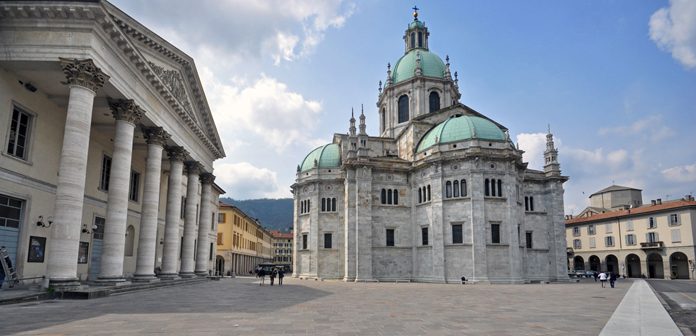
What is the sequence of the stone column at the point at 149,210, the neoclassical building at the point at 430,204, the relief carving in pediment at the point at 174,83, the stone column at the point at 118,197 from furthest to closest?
the neoclassical building at the point at 430,204 → the stone column at the point at 149,210 → the relief carving in pediment at the point at 174,83 → the stone column at the point at 118,197

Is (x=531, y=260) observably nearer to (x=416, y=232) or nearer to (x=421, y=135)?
(x=416, y=232)

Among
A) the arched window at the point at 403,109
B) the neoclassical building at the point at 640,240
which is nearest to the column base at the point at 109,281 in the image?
the arched window at the point at 403,109

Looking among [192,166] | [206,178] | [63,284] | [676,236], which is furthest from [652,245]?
[63,284]

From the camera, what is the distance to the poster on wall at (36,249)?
21.0m

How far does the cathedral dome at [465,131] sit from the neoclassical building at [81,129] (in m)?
25.5

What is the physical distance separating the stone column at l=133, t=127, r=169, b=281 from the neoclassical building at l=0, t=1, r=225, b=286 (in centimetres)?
6

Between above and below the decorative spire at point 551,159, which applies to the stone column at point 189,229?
below

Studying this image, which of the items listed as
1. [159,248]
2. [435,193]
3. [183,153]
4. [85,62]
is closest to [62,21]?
[85,62]

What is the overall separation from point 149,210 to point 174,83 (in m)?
7.92

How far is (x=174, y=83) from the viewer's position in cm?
2780

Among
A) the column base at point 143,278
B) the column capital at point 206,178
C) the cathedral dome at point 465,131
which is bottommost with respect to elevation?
the column base at point 143,278

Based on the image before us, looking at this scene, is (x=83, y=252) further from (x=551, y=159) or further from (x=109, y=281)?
(x=551, y=159)

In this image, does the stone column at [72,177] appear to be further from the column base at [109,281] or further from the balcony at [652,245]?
the balcony at [652,245]

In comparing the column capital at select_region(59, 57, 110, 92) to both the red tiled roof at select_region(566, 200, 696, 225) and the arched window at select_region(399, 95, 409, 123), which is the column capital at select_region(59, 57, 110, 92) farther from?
the red tiled roof at select_region(566, 200, 696, 225)
